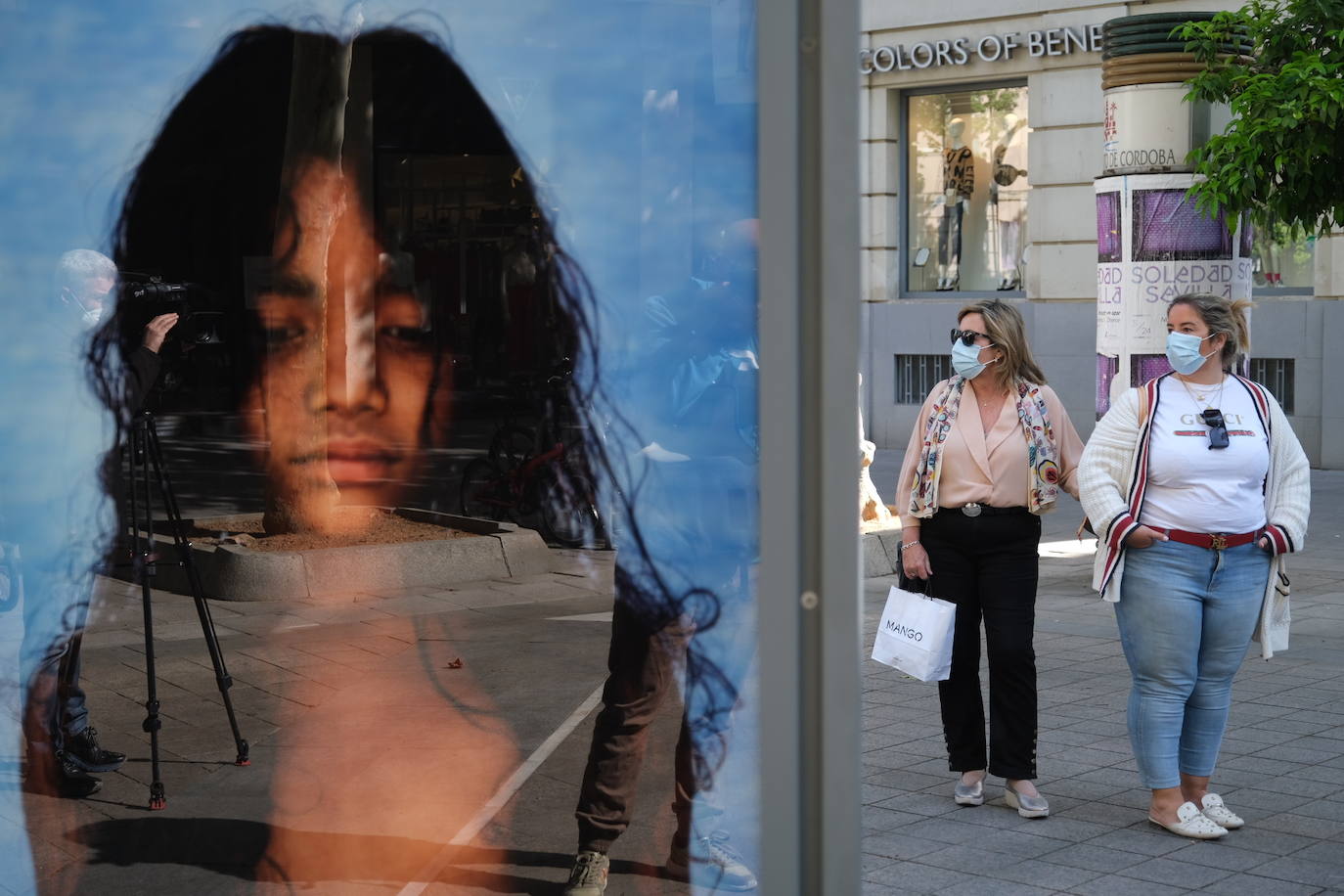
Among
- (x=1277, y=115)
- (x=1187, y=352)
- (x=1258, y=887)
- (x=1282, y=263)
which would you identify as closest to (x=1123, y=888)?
(x=1258, y=887)

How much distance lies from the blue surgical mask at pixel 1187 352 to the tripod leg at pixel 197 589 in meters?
3.78

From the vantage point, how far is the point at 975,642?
5.79 meters

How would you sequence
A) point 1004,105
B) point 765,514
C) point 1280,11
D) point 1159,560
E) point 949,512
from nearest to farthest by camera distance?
point 765,514 → point 1159,560 → point 949,512 → point 1280,11 → point 1004,105

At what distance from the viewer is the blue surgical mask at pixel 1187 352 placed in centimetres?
535

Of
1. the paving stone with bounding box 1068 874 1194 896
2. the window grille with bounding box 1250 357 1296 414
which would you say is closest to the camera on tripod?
the paving stone with bounding box 1068 874 1194 896

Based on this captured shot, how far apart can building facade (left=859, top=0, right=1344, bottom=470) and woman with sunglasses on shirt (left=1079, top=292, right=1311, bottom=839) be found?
431 inches

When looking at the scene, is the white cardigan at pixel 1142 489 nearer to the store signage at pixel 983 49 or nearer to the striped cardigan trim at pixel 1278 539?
the striped cardigan trim at pixel 1278 539

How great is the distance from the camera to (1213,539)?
5.27 metres

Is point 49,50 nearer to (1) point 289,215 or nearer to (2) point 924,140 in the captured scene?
(1) point 289,215

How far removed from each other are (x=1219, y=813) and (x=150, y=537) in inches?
163

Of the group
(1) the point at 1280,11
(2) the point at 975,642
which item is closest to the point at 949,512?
(2) the point at 975,642

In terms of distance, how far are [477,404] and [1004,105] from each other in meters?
17.0

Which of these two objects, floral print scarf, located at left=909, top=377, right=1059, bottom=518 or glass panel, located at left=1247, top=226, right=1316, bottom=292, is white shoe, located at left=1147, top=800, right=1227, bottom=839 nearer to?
floral print scarf, located at left=909, top=377, right=1059, bottom=518

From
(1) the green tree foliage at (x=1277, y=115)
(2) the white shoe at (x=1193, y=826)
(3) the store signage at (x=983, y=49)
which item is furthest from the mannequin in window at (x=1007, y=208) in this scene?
(2) the white shoe at (x=1193, y=826)
